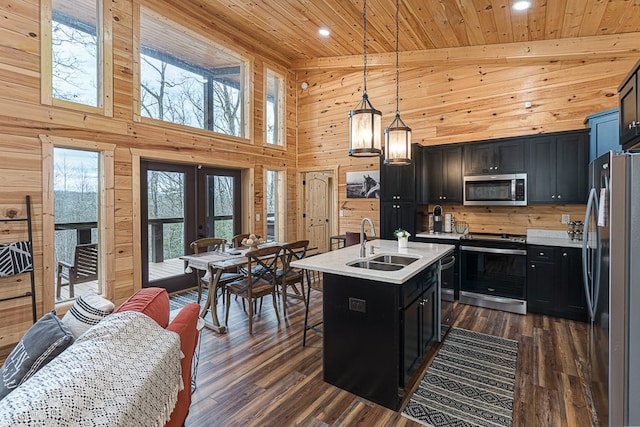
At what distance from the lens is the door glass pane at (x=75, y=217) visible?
3635mm

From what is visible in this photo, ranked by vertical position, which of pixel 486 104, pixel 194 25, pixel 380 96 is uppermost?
pixel 194 25

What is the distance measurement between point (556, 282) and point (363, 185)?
3381mm

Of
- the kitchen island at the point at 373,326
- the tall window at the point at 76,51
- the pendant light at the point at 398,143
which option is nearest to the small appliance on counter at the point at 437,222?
the pendant light at the point at 398,143

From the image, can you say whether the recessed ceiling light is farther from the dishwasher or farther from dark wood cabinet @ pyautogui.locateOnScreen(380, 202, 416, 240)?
the dishwasher

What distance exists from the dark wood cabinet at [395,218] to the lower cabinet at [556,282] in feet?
5.32

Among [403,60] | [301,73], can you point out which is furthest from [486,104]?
[301,73]

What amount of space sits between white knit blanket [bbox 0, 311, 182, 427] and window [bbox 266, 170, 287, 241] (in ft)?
17.3

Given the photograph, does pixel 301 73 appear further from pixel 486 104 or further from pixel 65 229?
pixel 65 229

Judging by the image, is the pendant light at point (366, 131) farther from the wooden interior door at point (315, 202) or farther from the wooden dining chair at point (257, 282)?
the wooden interior door at point (315, 202)

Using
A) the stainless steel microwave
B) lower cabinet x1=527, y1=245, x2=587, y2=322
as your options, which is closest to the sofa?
lower cabinet x1=527, y1=245, x2=587, y2=322

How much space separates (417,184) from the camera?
5.08m

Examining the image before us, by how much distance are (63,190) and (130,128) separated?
3.61ft

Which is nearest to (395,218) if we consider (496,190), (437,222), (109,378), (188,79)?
(437,222)

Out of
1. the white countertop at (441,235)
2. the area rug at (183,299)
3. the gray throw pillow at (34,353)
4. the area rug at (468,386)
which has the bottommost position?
the area rug at (468,386)
